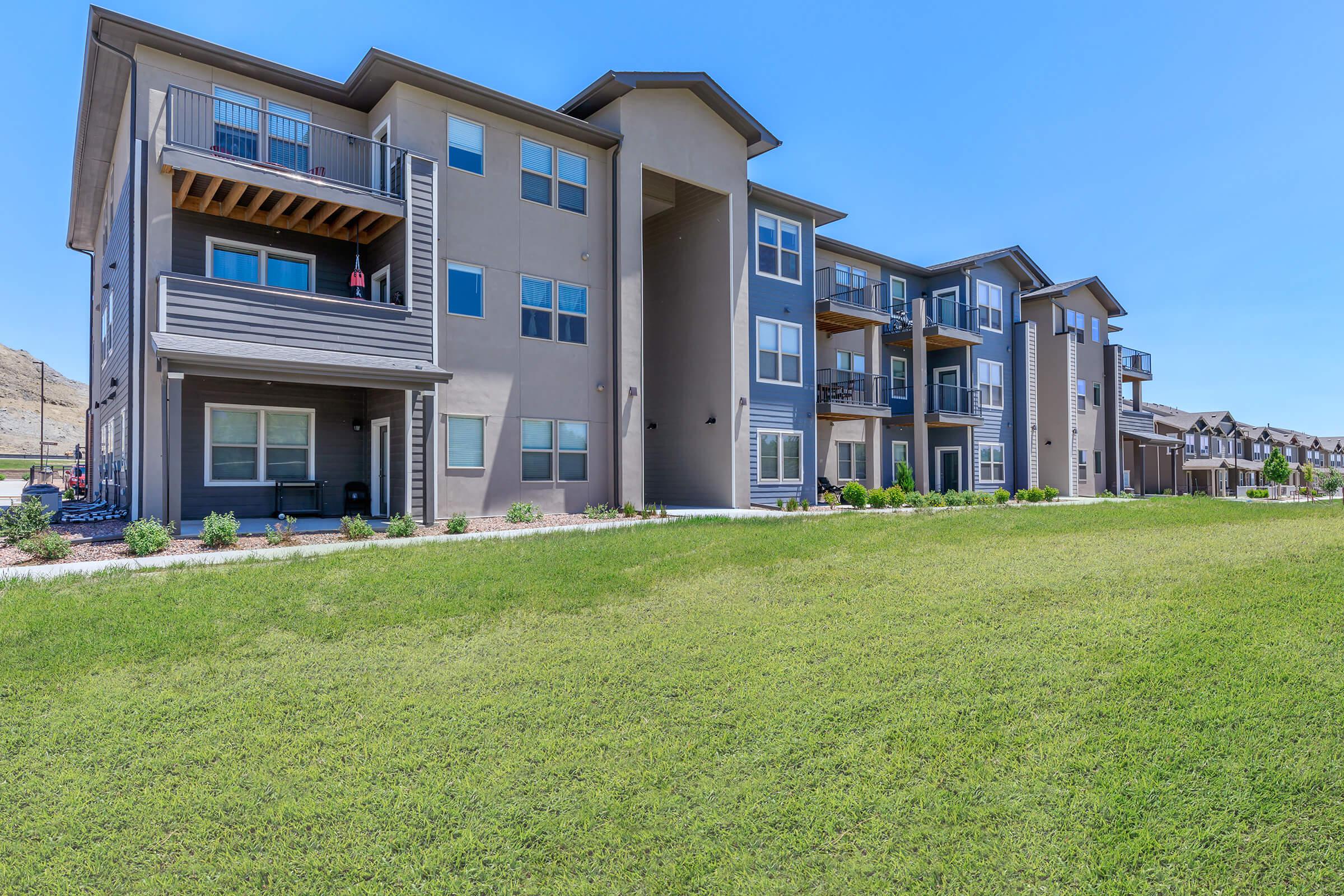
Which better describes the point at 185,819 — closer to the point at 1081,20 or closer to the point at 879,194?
the point at 1081,20

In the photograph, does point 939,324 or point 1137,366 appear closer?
point 939,324

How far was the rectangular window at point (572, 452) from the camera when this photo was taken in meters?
16.9

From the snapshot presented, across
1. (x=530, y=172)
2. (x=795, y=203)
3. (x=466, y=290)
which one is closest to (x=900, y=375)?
(x=795, y=203)

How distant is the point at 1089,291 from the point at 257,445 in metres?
34.0

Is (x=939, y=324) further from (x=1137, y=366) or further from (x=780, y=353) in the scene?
(x=1137, y=366)

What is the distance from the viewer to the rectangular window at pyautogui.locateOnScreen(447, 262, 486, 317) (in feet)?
50.4

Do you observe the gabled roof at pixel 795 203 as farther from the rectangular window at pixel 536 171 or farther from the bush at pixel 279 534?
the bush at pixel 279 534

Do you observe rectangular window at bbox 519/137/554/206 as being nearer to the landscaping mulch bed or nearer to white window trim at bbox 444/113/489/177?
white window trim at bbox 444/113/489/177

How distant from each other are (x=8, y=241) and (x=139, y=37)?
75.2 metres

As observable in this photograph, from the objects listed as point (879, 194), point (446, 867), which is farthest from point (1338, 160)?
point (446, 867)

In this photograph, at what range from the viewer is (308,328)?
→ 13312 millimetres

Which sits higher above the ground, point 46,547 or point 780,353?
point 780,353

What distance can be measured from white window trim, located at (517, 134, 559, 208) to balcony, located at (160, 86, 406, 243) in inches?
107

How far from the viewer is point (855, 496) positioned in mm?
20141
